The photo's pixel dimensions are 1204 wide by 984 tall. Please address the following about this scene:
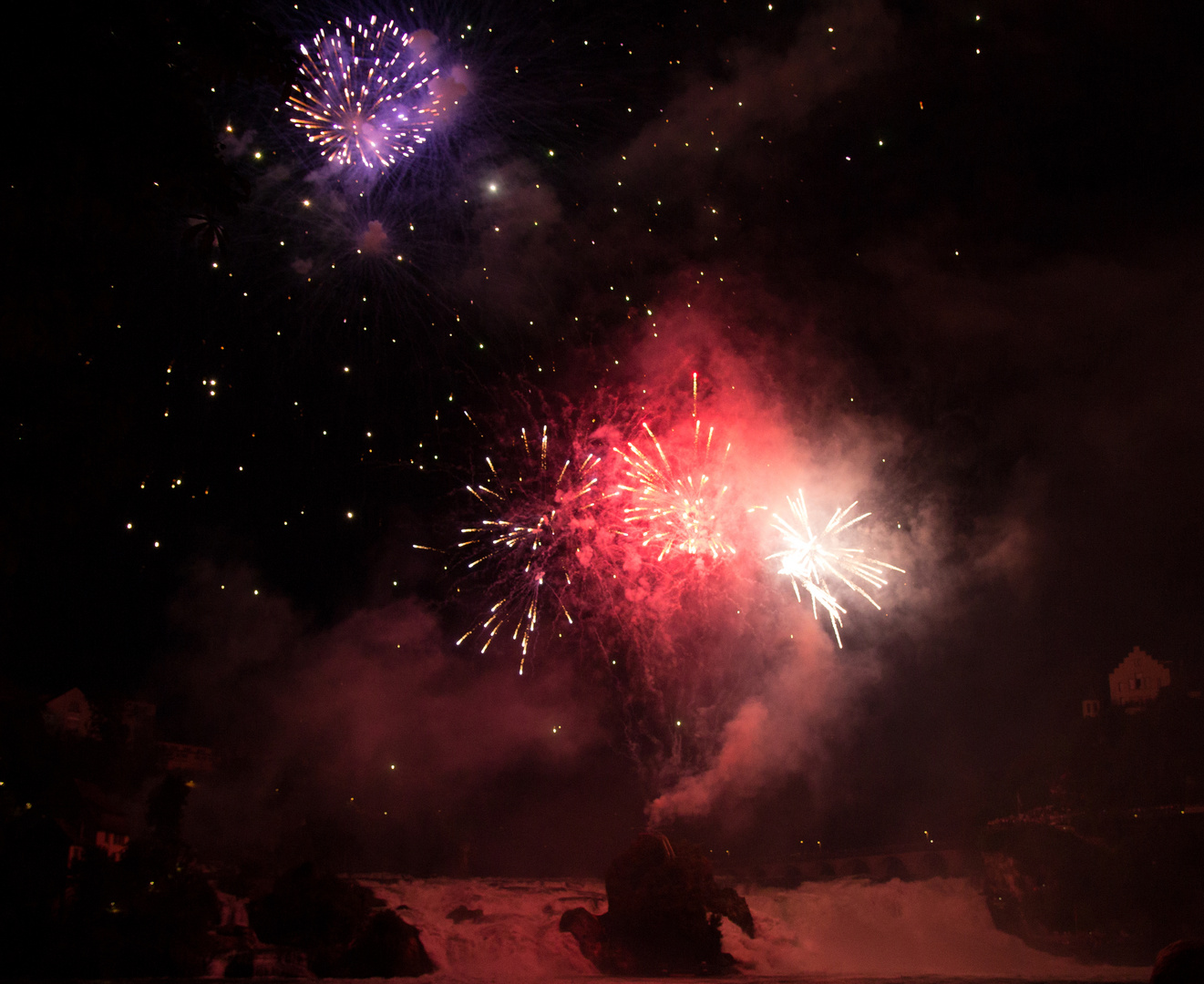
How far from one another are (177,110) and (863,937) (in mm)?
39439

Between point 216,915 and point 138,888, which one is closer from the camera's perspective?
point 138,888

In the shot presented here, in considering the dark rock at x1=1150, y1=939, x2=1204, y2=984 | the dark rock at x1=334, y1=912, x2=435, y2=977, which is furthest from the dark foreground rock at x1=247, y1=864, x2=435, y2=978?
the dark rock at x1=1150, y1=939, x2=1204, y2=984

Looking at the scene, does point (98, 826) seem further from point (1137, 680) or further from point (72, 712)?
point (1137, 680)

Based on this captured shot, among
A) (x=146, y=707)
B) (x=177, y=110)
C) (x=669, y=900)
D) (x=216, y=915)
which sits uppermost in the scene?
(x=146, y=707)

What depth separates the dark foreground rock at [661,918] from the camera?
28594 mm

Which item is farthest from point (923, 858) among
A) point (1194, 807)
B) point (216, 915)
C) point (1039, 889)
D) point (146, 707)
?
point (146, 707)

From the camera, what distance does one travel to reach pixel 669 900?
28406 mm

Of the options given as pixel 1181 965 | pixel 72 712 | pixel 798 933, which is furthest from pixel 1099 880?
pixel 72 712

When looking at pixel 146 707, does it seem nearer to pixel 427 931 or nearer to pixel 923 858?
pixel 427 931

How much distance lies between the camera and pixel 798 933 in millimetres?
34719

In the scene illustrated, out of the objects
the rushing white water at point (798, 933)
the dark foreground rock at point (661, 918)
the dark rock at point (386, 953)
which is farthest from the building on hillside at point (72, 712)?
the dark foreground rock at point (661, 918)

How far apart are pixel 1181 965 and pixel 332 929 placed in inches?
915

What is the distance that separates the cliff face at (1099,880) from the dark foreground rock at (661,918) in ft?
44.5

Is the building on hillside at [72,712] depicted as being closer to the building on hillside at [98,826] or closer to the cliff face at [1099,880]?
the building on hillside at [98,826]
